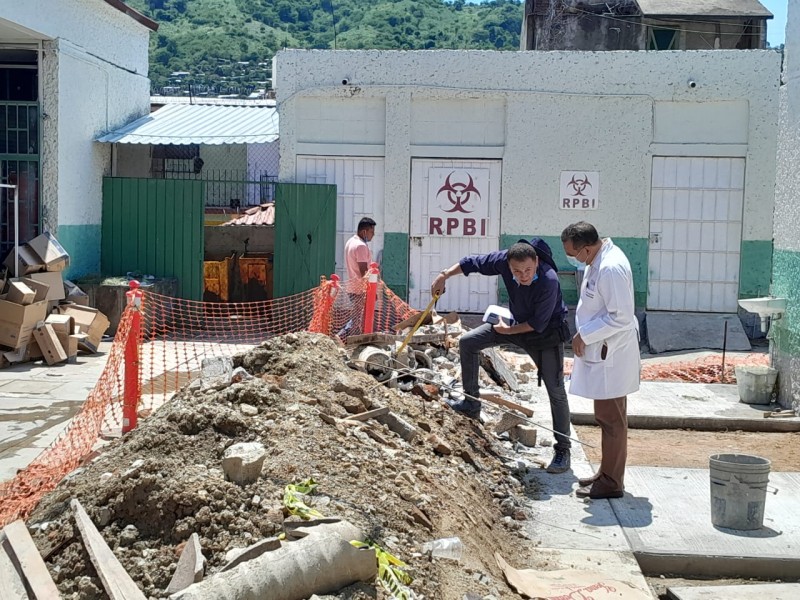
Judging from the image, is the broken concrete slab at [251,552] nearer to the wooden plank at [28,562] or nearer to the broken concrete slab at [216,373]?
the wooden plank at [28,562]

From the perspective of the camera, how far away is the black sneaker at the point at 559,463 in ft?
24.6

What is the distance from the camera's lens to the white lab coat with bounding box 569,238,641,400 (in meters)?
6.66

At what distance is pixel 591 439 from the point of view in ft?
29.3

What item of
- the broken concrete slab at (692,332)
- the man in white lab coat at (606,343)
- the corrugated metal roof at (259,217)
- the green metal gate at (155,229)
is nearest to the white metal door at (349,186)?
the green metal gate at (155,229)

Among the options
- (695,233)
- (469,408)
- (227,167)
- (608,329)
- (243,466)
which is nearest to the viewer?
(243,466)

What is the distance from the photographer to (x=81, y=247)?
15.9 m

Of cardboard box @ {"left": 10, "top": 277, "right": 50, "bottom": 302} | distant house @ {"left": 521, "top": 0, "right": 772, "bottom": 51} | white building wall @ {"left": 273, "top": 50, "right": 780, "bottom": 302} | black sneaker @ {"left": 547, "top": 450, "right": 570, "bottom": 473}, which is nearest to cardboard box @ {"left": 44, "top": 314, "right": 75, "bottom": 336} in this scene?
cardboard box @ {"left": 10, "top": 277, "right": 50, "bottom": 302}

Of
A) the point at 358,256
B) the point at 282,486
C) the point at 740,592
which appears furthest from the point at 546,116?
the point at 282,486

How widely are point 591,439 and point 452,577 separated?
4.45m

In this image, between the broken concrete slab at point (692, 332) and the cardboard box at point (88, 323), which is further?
the broken concrete slab at point (692, 332)

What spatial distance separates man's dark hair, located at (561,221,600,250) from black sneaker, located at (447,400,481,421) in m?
2.00

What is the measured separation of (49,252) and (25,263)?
1.27 ft

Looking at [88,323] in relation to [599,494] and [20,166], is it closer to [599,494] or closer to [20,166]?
[20,166]

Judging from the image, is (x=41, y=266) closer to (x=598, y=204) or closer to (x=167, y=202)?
(x=167, y=202)
